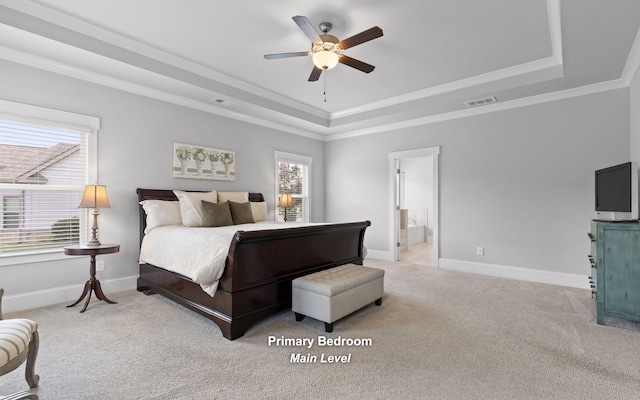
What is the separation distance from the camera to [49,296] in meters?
3.37

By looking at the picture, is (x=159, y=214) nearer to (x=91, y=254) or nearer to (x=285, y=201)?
(x=91, y=254)

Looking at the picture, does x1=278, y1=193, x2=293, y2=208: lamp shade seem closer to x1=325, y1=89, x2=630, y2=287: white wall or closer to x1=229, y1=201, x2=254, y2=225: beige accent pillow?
x1=229, y1=201, x2=254, y2=225: beige accent pillow

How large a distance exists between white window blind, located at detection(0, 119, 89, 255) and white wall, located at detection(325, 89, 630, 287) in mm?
4902

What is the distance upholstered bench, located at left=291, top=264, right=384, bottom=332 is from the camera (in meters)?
2.66

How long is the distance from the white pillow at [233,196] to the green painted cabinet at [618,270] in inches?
170

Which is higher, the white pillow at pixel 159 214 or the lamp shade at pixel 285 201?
the lamp shade at pixel 285 201

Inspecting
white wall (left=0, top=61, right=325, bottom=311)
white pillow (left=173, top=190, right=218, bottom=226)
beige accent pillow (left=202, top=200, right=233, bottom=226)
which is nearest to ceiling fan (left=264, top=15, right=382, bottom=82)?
beige accent pillow (left=202, top=200, right=233, bottom=226)

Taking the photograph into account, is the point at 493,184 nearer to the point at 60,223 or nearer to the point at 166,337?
the point at 166,337

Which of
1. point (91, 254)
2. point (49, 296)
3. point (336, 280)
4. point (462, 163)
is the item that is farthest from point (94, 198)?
point (462, 163)

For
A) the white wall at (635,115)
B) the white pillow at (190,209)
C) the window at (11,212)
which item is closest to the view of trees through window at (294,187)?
the white pillow at (190,209)

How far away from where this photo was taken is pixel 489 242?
483 centimetres

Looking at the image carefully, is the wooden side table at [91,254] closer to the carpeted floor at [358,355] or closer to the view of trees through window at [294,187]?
the carpeted floor at [358,355]

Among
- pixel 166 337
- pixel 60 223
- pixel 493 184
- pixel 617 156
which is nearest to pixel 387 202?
pixel 493 184

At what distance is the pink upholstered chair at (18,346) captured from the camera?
4.98 ft
